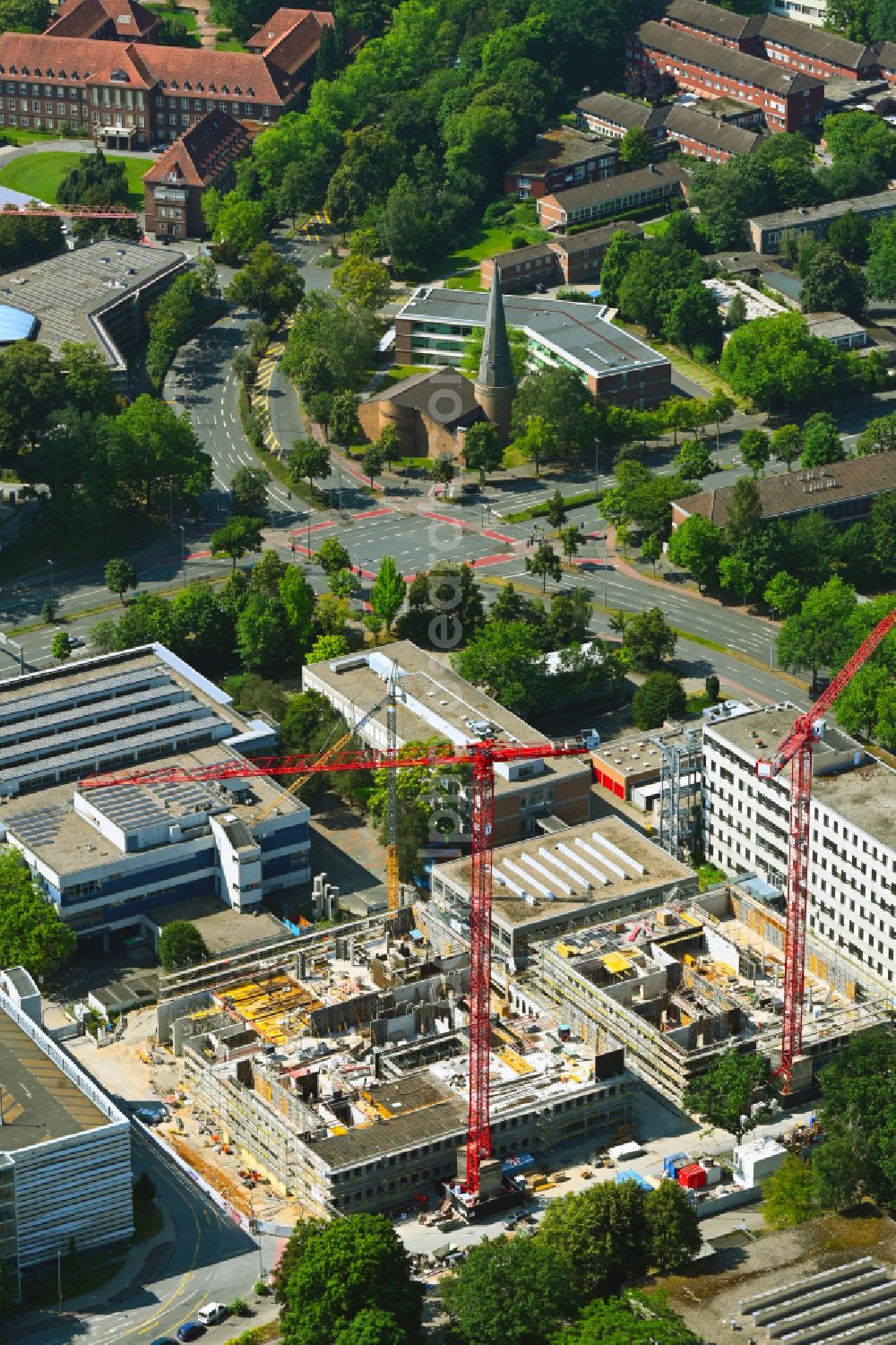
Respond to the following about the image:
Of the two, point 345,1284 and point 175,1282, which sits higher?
point 345,1284

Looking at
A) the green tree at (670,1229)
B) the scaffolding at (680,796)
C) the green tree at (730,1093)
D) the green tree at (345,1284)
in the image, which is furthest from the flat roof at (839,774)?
the green tree at (345,1284)

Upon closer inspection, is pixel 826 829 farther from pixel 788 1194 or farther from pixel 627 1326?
pixel 627 1326

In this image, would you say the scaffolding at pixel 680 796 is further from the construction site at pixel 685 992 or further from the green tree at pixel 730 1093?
the green tree at pixel 730 1093

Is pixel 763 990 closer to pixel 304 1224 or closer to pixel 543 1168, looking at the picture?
pixel 543 1168

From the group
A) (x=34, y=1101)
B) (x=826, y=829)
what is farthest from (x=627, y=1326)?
(x=826, y=829)

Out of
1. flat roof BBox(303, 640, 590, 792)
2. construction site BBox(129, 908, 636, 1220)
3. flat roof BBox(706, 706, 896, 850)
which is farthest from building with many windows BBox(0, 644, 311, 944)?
flat roof BBox(706, 706, 896, 850)

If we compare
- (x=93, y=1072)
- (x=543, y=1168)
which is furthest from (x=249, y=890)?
(x=543, y=1168)
